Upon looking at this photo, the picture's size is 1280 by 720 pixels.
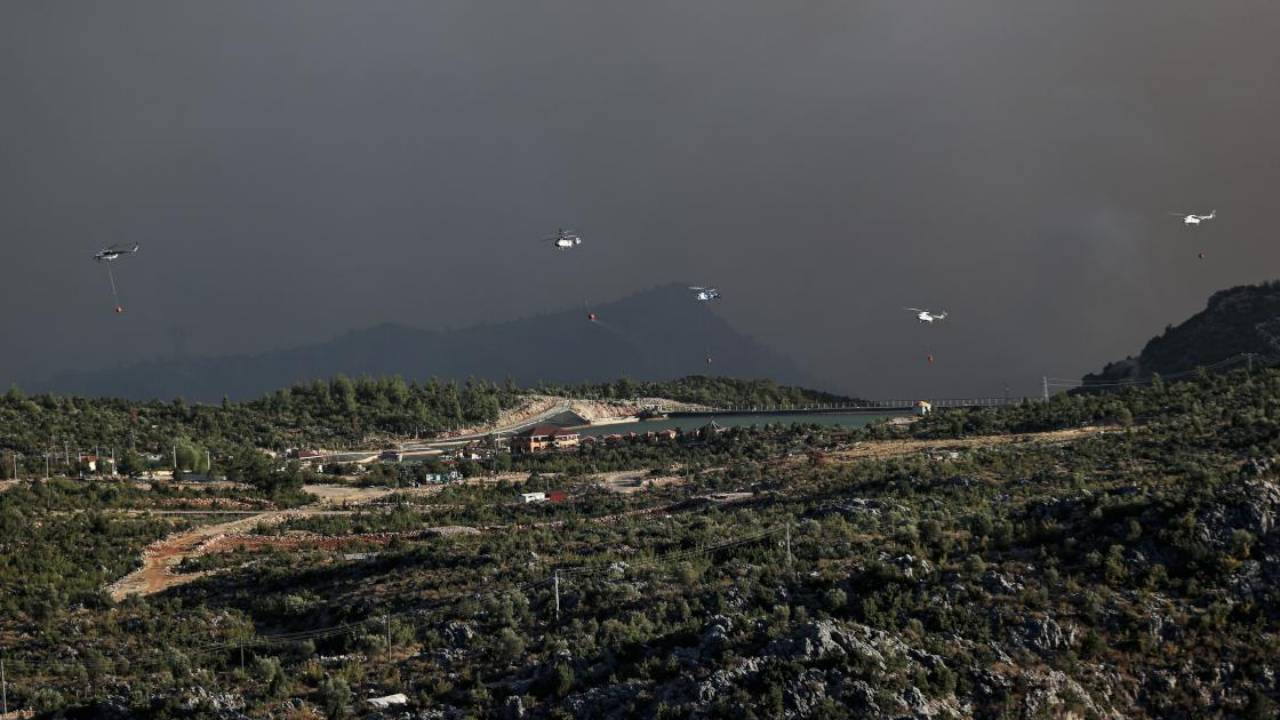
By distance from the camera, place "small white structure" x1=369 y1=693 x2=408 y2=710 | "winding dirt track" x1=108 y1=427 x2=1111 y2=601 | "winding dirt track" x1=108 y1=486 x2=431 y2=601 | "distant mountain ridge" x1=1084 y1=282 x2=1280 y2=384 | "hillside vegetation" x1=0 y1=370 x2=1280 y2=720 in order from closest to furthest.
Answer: "hillside vegetation" x1=0 y1=370 x2=1280 y2=720, "small white structure" x1=369 y1=693 x2=408 y2=710, "winding dirt track" x1=108 y1=486 x2=431 y2=601, "winding dirt track" x1=108 y1=427 x2=1111 y2=601, "distant mountain ridge" x1=1084 y1=282 x2=1280 y2=384

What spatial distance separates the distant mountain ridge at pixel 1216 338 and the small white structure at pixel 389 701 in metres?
119

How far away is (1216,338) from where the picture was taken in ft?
477

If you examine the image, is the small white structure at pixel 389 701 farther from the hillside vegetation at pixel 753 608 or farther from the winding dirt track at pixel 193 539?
the winding dirt track at pixel 193 539

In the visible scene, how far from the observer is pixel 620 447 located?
123875 mm

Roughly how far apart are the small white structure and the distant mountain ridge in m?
119

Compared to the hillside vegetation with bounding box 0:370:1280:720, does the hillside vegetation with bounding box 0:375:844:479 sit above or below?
above

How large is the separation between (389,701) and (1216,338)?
137939 mm

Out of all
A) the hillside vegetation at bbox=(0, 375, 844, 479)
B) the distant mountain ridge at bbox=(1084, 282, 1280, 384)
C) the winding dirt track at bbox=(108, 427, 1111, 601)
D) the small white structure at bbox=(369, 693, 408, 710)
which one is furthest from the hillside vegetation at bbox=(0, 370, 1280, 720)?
the distant mountain ridge at bbox=(1084, 282, 1280, 384)

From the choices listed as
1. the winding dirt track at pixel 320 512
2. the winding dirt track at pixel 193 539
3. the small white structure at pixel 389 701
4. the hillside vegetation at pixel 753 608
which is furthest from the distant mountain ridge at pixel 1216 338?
the small white structure at pixel 389 701

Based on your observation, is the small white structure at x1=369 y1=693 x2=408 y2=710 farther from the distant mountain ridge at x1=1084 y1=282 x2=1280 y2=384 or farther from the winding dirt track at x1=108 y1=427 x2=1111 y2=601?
the distant mountain ridge at x1=1084 y1=282 x2=1280 y2=384

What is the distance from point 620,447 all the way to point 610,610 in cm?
8342

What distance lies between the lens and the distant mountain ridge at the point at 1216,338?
13750cm

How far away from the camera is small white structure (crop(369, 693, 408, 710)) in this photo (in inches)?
1316

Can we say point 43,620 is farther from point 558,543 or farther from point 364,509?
point 364,509
